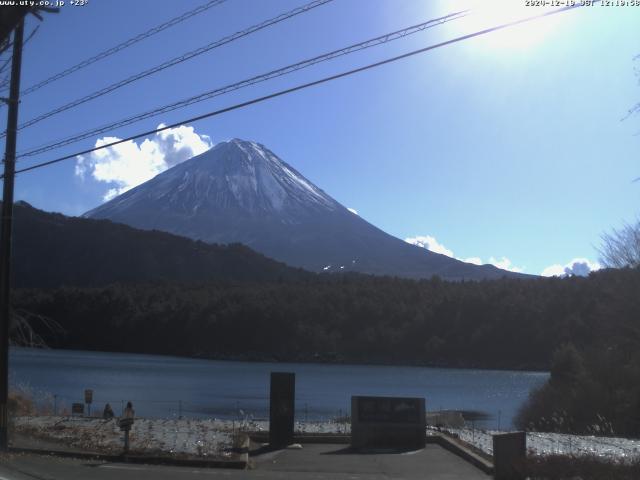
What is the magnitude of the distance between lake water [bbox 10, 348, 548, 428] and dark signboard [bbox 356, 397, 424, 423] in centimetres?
1623

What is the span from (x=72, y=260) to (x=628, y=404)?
466 feet

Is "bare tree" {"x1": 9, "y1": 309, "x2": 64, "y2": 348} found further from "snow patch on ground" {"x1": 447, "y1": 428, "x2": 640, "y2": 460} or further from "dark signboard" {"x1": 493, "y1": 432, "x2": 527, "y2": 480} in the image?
"dark signboard" {"x1": 493, "y1": 432, "x2": 527, "y2": 480}

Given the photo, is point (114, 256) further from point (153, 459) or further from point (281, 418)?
point (153, 459)

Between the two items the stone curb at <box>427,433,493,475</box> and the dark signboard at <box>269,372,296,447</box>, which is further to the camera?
the dark signboard at <box>269,372,296,447</box>

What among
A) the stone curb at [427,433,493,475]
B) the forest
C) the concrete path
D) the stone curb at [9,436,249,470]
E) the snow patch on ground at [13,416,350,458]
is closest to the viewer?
the concrete path

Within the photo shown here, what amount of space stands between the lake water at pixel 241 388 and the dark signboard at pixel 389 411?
53.3 ft

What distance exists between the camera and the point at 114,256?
533 ft

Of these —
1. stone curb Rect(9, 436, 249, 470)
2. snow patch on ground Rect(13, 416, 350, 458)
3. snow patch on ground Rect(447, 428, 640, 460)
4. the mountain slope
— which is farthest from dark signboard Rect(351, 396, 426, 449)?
the mountain slope

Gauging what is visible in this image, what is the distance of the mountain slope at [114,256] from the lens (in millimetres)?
154875

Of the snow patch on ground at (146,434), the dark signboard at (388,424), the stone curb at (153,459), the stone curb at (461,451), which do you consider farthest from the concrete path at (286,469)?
the snow patch on ground at (146,434)

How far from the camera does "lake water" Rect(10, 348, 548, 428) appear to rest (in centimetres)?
4334

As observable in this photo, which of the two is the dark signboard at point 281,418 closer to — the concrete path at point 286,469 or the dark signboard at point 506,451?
the concrete path at point 286,469

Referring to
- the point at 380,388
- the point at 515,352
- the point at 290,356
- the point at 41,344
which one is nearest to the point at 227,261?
the point at 290,356

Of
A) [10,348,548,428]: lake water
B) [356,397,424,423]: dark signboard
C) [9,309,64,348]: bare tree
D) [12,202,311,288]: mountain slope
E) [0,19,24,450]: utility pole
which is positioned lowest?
[10,348,548,428]: lake water
